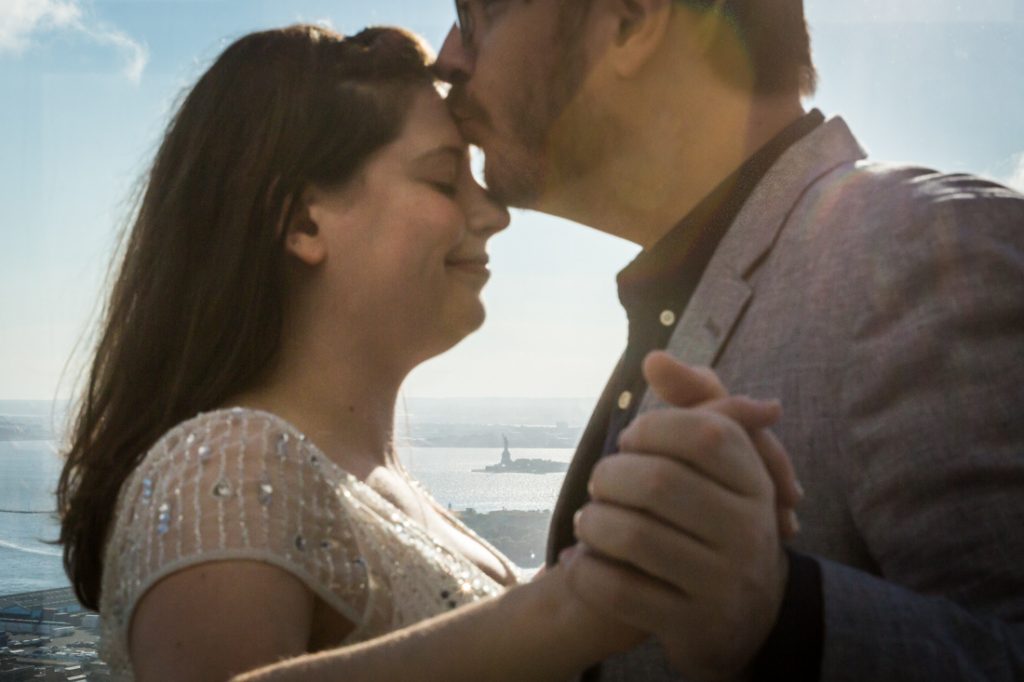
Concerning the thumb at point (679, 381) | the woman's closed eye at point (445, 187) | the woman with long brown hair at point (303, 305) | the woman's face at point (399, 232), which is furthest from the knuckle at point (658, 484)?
the woman's closed eye at point (445, 187)

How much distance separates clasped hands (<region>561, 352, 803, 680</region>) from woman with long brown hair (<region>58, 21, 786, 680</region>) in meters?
1.28

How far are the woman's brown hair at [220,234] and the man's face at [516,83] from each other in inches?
10.4

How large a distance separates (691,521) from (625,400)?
3.64 ft

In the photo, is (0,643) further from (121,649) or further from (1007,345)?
(1007,345)

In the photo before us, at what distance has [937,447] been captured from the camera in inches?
53.3

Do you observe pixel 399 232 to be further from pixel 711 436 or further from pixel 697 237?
pixel 711 436

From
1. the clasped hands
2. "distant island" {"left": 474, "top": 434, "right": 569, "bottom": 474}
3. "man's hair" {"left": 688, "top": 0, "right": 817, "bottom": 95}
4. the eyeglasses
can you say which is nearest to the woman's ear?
the eyeglasses

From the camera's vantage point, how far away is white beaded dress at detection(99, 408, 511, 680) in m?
2.02

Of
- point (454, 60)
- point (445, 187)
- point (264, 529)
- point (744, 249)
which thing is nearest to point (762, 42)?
point (744, 249)

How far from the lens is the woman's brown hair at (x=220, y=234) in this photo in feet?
9.20

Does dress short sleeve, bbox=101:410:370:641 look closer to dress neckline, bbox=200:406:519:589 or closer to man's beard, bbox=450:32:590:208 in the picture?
dress neckline, bbox=200:406:519:589

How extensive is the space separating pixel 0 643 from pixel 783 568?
10030 mm

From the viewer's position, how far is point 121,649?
2.36 meters

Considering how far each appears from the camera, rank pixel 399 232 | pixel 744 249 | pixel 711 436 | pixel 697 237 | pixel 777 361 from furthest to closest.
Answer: pixel 399 232
pixel 697 237
pixel 744 249
pixel 777 361
pixel 711 436
